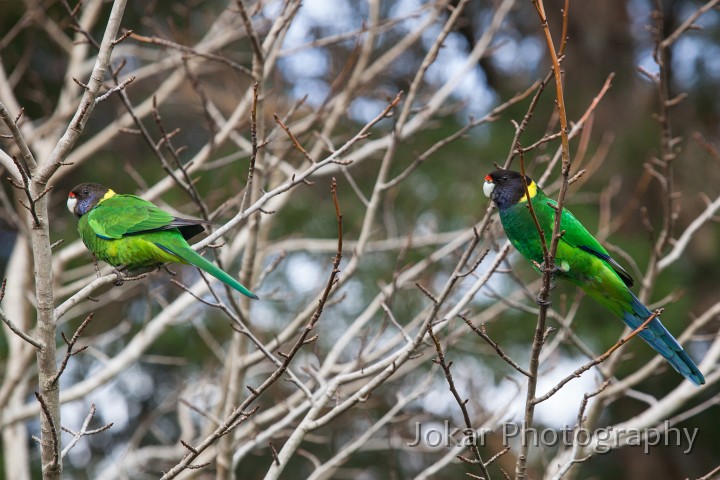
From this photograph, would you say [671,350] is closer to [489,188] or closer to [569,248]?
[569,248]

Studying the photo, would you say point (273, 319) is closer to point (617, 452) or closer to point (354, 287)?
point (354, 287)

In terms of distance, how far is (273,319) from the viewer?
7.75 m

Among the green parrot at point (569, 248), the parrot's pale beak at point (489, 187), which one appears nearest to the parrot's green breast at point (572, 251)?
the green parrot at point (569, 248)

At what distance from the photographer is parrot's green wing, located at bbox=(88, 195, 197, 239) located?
3.90 meters

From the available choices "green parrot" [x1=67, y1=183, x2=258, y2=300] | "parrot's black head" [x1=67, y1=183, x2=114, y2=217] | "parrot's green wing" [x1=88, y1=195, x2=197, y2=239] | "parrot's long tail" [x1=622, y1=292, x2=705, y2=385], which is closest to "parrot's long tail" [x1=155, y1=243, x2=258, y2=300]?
"green parrot" [x1=67, y1=183, x2=258, y2=300]

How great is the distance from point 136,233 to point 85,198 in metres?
0.78

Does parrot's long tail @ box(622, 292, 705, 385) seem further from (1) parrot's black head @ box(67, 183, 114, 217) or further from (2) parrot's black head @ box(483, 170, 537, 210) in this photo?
(1) parrot's black head @ box(67, 183, 114, 217)

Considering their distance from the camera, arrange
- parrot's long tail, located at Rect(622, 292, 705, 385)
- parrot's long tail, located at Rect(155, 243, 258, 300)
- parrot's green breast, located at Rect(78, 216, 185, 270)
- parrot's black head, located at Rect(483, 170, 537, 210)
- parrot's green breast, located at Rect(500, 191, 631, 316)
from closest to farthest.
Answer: parrot's long tail, located at Rect(155, 243, 258, 300)
parrot's long tail, located at Rect(622, 292, 705, 385)
parrot's green breast, located at Rect(78, 216, 185, 270)
parrot's green breast, located at Rect(500, 191, 631, 316)
parrot's black head, located at Rect(483, 170, 537, 210)

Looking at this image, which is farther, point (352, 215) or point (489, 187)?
point (352, 215)

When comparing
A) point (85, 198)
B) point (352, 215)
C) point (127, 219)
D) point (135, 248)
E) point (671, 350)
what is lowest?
point (671, 350)

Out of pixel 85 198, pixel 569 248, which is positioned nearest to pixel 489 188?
pixel 569 248

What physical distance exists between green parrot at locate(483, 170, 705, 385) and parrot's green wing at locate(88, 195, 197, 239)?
1.61 meters

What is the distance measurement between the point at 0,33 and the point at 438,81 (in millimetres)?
4239

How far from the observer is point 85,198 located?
15.0ft
